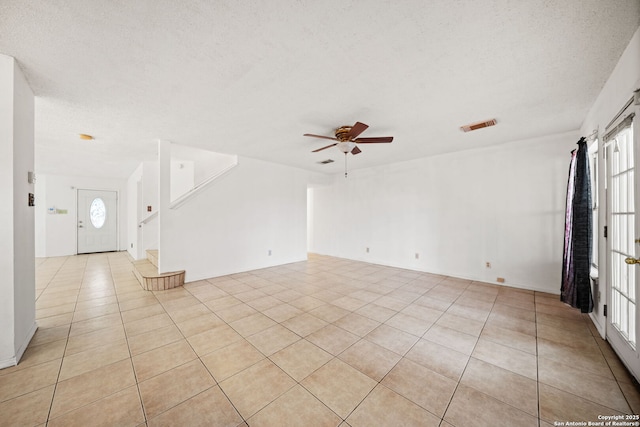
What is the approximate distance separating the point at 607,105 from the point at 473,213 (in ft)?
8.41

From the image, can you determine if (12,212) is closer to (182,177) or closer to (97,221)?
(182,177)

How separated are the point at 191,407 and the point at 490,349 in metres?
2.71

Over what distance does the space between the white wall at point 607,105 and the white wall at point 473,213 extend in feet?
3.47

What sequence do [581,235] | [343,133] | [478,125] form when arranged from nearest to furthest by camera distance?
1. [581,235]
2. [343,133]
3. [478,125]

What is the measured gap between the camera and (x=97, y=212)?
25.5 ft

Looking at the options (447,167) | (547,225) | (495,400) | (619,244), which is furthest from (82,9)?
(547,225)

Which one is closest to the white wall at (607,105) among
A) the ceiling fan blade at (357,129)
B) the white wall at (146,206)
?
the ceiling fan blade at (357,129)

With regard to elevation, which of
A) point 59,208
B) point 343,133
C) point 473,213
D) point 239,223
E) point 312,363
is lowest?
point 312,363

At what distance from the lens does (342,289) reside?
407 cm

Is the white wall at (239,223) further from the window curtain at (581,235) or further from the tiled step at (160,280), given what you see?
the window curtain at (581,235)

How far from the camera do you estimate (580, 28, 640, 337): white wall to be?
1.76m

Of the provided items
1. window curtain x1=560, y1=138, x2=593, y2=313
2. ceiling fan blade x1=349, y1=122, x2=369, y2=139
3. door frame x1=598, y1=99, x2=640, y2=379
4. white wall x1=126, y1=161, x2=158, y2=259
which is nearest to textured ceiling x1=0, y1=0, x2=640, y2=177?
ceiling fan blade x1=349, y1=122, x2=369, y2=139

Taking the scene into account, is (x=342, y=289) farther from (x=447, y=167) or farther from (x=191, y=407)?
(x=447, y=167)

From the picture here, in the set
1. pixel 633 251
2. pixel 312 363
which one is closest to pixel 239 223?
pixel 312 363
